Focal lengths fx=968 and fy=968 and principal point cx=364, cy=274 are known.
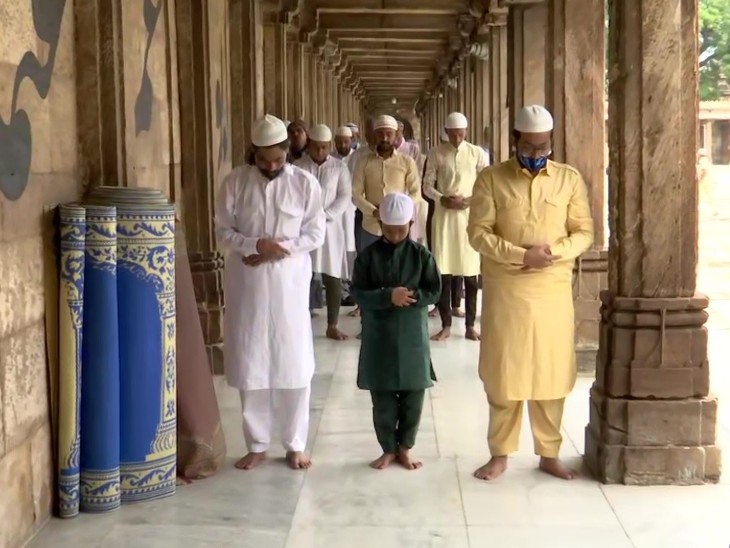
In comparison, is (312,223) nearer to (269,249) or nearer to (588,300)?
(269,249)

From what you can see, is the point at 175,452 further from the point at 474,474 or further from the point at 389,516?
the point at 474,474

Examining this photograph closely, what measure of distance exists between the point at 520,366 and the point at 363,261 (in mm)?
919

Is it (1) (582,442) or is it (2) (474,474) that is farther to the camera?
(1) (582,442)

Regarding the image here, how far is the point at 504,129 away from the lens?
1303 centimetres

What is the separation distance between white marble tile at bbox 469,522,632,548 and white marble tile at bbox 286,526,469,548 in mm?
86

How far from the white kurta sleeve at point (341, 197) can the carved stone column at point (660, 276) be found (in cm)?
411

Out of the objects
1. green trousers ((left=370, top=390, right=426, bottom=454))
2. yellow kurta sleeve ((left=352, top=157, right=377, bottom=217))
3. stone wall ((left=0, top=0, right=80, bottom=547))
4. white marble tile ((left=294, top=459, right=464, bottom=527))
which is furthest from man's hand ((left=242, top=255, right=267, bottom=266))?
yellow kurta sleeve ((left=352, top=157, right=377, bottom=217))

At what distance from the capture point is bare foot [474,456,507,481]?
4.77 m

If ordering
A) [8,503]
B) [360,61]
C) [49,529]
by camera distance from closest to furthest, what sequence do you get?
[8,503]
[49,529]
[360,61]

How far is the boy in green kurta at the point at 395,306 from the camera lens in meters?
4.73

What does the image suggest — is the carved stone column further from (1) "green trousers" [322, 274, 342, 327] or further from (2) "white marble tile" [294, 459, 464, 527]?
(1) "green trousers" [322, 274, 342, 327]

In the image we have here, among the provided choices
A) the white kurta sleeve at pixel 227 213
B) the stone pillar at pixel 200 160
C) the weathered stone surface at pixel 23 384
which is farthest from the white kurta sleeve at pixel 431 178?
the weathered stone surface at pixel 23 384

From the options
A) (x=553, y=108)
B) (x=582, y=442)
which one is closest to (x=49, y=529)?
(x=582, y=442)

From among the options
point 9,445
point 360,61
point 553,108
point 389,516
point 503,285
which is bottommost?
point 389,516
